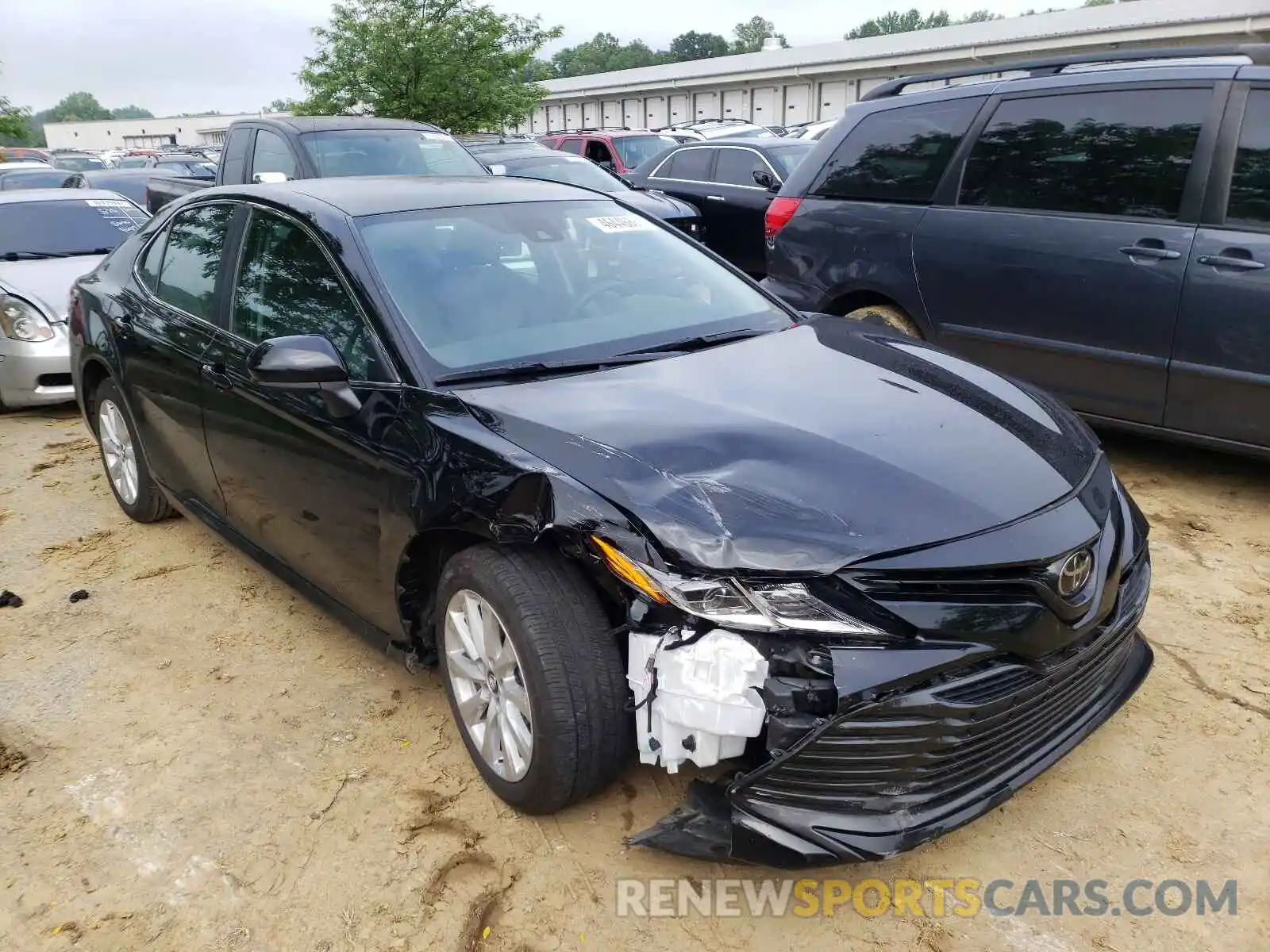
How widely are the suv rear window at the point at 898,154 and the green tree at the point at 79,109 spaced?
569 ft

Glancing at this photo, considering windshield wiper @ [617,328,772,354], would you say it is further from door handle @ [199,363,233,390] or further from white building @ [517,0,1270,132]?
white building @ [517,0,1270,132]

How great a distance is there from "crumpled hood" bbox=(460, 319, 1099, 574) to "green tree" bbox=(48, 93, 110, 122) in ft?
577

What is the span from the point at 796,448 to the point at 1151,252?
9.38 ft

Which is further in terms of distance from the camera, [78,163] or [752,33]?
[752,33]

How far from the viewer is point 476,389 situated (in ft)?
9.04

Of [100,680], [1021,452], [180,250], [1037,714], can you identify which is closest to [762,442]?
[1021,452]

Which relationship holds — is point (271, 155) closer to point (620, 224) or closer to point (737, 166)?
point (737, 166)

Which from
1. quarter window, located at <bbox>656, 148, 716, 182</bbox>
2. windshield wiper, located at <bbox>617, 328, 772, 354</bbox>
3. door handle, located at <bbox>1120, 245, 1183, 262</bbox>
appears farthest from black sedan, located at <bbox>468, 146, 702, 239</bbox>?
windshield wiper, located at <bbox>617, 328, 772, 354</bbox>

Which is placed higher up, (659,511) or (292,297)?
(292,297)

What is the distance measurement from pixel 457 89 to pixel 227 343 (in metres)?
16.4

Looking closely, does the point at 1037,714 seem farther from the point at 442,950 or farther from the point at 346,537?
the point at 346,537

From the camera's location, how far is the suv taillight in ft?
19.3

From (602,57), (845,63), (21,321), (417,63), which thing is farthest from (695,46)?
(21,321)

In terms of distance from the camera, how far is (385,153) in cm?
841
